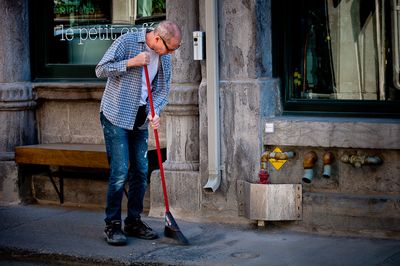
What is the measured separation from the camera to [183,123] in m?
8.83

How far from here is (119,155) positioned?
7770 millimetres

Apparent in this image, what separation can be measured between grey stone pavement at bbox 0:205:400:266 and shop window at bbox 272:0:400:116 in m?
1.22

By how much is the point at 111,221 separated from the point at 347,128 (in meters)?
2.14

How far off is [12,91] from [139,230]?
8.38ft

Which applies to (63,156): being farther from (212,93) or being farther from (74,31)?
(212,93)

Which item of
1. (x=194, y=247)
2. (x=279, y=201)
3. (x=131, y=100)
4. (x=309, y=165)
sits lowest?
(x=194, y=247)

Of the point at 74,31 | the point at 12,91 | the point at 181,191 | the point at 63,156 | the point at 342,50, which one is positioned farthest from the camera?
the point at 74,31

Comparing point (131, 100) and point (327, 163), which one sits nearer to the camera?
point (131, 100)

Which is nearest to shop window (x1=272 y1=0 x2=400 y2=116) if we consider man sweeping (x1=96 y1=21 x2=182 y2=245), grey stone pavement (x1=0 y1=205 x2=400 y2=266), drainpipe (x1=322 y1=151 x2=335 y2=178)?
drainpipe (x1=322 y1=151 x2=335 y2=178)

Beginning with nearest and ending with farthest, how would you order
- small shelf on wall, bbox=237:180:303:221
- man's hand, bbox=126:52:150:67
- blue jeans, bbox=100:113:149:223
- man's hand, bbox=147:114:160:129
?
man's hand, bbox=126:52:150:67
man's hand, bbox=147:114:160:129
blue jeans, bbox=100:113:149:223
small shelf on wall, bbox=237:180:303:221

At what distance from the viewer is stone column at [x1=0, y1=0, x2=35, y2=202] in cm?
980

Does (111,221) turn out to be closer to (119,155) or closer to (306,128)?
(119,155)

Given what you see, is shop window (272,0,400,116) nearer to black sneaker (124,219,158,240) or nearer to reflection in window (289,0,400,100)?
reflection in window (289,0,400,100)

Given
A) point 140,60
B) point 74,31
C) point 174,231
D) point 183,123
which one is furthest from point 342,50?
point 74,31
